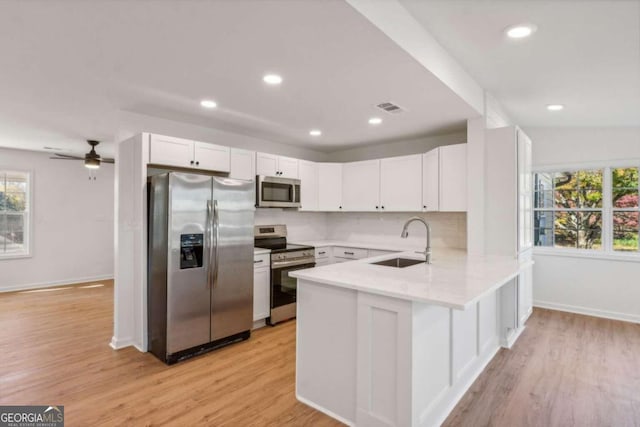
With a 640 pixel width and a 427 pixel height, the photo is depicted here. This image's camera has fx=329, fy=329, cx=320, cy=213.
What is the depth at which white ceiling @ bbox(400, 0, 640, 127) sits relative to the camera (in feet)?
6.31

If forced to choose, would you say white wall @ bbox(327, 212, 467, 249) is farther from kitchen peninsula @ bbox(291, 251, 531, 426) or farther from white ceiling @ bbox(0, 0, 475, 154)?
kitchen peninsula @ bbox(291, 251, 531, 426)

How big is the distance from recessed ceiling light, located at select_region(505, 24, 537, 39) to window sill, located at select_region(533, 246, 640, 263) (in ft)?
11.6

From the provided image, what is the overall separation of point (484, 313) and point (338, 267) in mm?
1433

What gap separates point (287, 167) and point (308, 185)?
0.49 meters

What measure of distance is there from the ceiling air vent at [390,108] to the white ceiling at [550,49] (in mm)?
684

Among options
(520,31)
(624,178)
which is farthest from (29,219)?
(624,178)

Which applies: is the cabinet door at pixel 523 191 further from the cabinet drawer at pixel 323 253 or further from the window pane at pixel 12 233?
the window pane at pixel 12 233

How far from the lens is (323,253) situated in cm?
471

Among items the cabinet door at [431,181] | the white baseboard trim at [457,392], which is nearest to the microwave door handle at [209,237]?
the white baseboard trim at [457,392]

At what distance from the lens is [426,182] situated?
419 centimetres

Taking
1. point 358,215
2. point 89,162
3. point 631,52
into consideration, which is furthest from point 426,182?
point 89,162

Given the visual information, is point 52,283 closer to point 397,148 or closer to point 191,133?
point 191,133

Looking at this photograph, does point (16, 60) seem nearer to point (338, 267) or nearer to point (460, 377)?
point (338, 267)

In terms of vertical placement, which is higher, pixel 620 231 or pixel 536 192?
pixel 536 192
